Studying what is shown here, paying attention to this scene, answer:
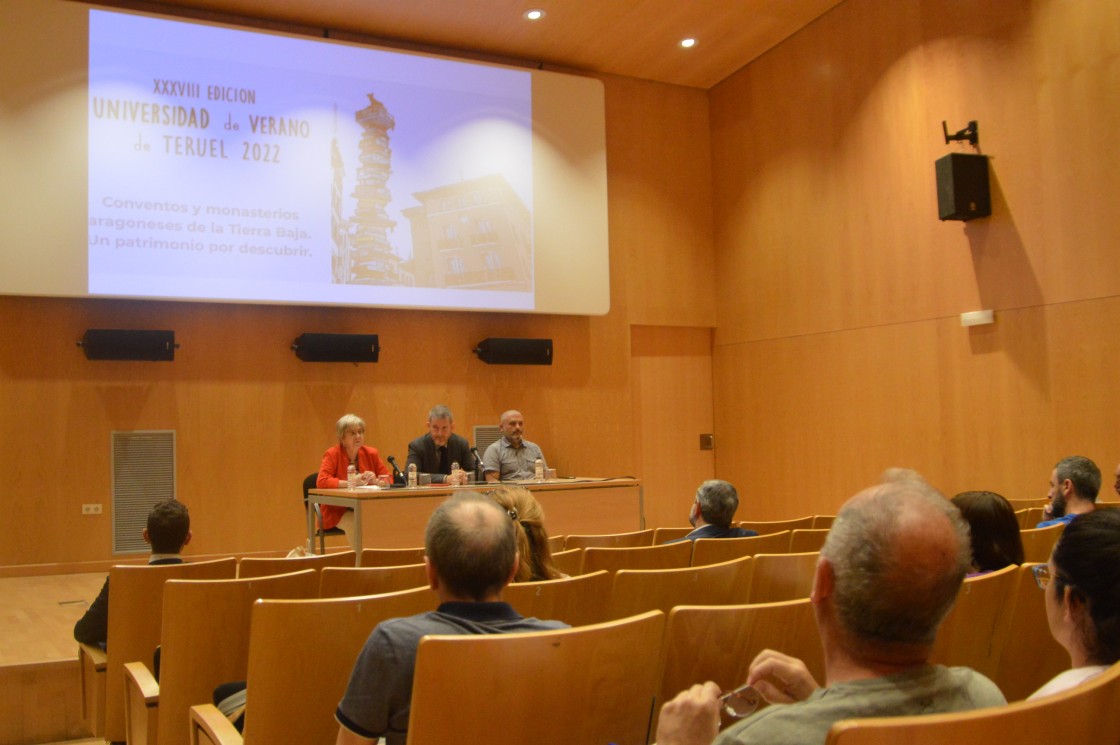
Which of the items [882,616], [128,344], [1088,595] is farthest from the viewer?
[128,344]

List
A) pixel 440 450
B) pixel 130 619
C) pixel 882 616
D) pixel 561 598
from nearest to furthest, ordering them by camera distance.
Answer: pixel 882 616 → pixel 561 598 → pixel 130 619 → pixel 440 450

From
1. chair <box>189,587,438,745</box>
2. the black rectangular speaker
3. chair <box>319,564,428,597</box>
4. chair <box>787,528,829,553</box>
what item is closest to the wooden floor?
chair <box>319,564,428,597</box>

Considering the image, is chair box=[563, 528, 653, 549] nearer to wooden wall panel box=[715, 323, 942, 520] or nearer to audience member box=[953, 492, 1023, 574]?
audience member box=[953, 492, 1023, 574]

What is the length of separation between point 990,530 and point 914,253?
5.90 m

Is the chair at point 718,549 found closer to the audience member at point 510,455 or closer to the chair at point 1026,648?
the chair at point 1026,648

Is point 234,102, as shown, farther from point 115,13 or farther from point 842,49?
point 842,49

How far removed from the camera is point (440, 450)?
6887 millimetres

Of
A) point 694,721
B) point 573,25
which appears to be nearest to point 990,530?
point 694,721

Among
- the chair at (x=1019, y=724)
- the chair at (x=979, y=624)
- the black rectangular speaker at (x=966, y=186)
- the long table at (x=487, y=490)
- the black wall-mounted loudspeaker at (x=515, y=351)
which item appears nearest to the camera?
the chair at (x=1019, y=724)

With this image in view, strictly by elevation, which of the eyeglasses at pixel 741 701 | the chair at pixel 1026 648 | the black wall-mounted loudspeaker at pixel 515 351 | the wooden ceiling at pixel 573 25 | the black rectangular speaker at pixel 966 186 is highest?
the wooden ceiling at pixel 573 25

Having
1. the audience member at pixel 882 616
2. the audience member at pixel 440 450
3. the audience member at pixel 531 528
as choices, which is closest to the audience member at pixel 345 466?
the audience member at pixel 440 450

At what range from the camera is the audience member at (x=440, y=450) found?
6.67 meters

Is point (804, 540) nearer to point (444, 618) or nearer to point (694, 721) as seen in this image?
point (444, 618)

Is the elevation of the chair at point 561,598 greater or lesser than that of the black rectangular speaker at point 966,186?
lesser
